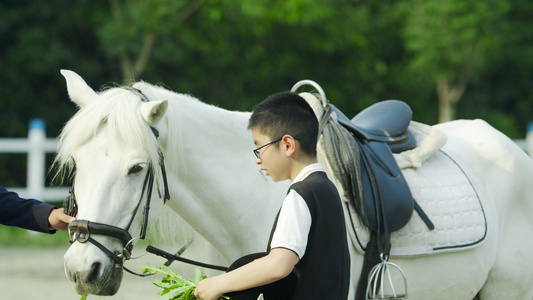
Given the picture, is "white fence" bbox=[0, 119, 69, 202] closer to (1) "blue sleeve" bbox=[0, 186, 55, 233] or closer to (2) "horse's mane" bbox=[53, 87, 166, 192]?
(1) "blue sleeve" bbox=[0, 186, 55, 233]

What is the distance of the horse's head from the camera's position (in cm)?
278

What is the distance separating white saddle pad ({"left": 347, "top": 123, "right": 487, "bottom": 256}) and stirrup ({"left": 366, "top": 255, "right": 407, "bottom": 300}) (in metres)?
0.13

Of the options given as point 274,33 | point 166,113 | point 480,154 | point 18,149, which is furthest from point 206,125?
point 274,33

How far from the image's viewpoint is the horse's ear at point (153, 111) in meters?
3.01

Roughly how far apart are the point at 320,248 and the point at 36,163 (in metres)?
9.42

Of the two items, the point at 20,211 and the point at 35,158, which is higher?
the point at 35,158

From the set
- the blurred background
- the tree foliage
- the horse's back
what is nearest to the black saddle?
the horse's back

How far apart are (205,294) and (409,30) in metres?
18.1

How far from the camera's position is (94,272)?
2.78 meters

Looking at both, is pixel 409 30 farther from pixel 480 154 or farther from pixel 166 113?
pixel 166 113

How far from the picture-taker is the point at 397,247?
3.59 m

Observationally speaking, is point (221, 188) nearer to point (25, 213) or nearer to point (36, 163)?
point (25, 213)

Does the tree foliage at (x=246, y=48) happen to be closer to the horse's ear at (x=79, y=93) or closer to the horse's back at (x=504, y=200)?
the horse's back at (x=504, y=200)

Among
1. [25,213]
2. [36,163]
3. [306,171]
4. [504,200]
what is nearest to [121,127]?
[25,213]
